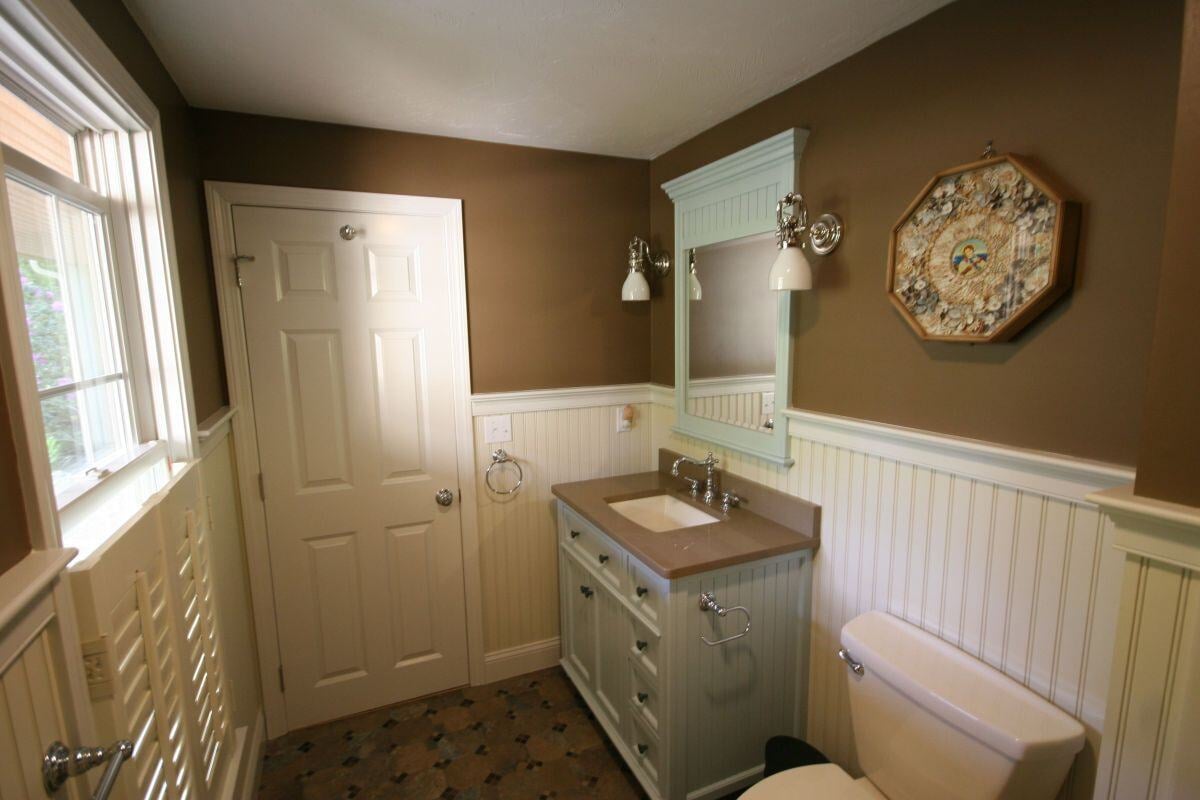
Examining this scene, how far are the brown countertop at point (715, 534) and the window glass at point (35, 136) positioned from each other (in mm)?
1626

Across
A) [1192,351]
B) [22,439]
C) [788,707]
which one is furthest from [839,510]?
[22,439]

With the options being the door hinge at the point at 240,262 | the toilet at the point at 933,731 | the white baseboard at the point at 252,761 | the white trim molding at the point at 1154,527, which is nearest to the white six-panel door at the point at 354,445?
the door hinge at the point at 240,262

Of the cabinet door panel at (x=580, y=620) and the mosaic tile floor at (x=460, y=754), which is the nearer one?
the mosaic tile floor at (x=460, y=754)

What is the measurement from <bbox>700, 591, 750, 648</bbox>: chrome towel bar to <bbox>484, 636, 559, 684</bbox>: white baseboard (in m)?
1.18

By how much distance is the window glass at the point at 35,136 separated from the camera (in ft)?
3.13

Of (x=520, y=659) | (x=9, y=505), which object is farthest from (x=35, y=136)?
(x=520, y=659)

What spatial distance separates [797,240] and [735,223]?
297 millimetres

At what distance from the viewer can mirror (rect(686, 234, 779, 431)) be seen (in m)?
1.88

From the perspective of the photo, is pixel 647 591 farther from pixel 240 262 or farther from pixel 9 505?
pixel 240 262

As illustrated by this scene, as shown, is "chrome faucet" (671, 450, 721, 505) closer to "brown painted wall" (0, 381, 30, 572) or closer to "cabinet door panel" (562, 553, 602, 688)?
"cabinet door panel" (562, 553, 602, 688)

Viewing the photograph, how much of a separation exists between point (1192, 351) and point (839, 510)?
1025 mm

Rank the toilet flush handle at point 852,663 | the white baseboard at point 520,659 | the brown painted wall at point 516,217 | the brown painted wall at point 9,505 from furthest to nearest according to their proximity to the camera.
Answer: the white baseboard at point 520,659 → the brown painted wall at point 516,217 → the toilet flush handle at point 852,663 → the brown painted wall at point 9,505

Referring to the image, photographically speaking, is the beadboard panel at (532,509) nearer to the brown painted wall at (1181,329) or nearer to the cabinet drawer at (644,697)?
the cabinet drawer at (644,697)

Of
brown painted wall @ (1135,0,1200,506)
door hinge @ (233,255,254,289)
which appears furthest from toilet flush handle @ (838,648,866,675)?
door hinge @ (233,255,254,289)
